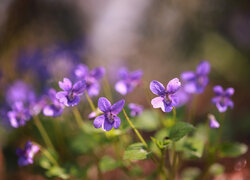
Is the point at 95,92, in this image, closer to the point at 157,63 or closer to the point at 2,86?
the point at 2,86

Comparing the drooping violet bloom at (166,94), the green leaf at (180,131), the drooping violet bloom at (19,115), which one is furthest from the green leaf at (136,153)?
the drooping violet bloom at (19,115)

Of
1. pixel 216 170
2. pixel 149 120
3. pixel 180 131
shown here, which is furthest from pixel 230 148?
pixel 149 120

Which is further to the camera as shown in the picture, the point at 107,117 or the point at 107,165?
the point at 107,165

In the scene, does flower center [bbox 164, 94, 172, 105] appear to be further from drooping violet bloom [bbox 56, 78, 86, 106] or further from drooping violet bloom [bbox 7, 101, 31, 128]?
drooping violet bloom [bbox 7, 101, 31, 128]

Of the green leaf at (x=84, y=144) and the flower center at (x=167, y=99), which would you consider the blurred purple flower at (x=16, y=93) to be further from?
the flower center at (x=167, y=99)

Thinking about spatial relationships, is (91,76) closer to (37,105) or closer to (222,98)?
(37,105)
